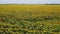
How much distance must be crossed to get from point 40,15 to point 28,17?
0.18m

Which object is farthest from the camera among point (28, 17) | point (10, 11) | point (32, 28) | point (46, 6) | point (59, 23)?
point (46, 6)

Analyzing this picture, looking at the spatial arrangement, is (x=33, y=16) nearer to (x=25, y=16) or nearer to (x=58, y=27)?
(x=25, y=16)

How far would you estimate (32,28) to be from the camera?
148 cm

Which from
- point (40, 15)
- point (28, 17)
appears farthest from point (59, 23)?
point (28, 17)

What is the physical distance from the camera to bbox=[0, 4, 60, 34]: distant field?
1.44m

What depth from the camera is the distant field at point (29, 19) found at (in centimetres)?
144

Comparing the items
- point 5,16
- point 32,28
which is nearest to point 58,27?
point 32,28

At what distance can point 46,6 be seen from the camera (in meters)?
1.97

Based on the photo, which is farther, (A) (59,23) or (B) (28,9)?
(B) (28,9)

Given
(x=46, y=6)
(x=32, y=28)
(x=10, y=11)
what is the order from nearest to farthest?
(x=32, y=28), (x=10, y=11), (x=46, y=6)

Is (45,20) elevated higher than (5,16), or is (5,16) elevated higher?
(5,16)

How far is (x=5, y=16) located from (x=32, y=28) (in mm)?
477

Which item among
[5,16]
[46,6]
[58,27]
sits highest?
[46,6]

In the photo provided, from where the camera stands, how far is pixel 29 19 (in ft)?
5.45
